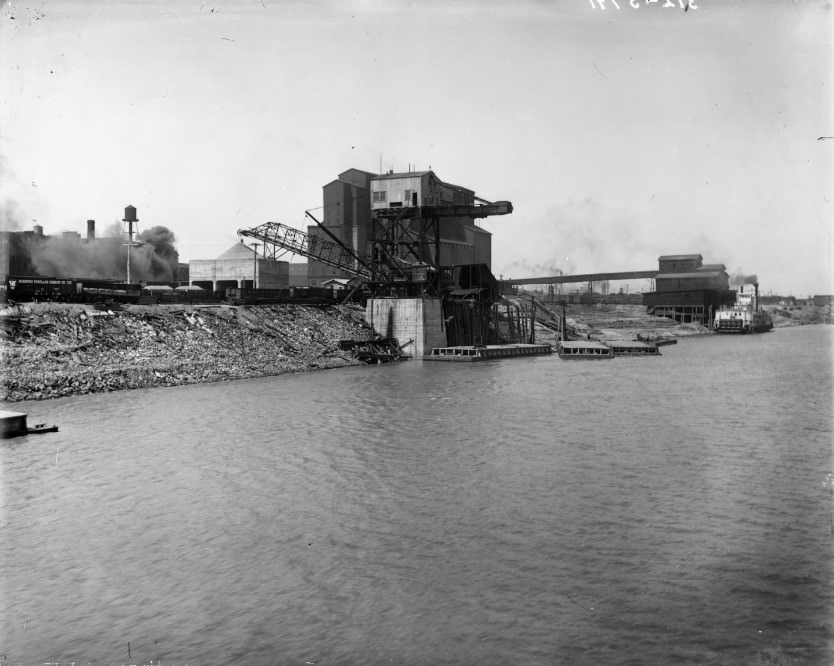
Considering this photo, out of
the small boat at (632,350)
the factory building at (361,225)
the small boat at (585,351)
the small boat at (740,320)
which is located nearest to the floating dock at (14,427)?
the small boat at (585,351)

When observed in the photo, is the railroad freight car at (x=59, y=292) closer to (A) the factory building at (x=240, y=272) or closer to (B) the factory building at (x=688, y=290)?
(A) the factory building at (x=240, y=272)

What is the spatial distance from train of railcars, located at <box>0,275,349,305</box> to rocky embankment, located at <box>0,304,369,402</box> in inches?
86.3

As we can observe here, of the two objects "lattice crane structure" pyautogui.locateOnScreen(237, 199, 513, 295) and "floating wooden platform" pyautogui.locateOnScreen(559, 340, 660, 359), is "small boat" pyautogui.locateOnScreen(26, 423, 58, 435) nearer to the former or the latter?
"lattice crane structure" pyautogui.locateOnScreen(237, 199, 513, 295)

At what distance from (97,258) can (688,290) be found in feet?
321

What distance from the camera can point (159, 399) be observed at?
37.1 m

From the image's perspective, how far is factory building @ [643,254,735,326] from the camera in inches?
5128

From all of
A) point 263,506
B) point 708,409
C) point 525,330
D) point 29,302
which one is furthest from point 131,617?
point 525,330

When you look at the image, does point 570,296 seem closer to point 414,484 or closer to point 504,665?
point 414,484

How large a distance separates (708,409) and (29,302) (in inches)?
1625

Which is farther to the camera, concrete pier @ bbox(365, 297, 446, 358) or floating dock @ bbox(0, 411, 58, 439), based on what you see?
concrete pier @ bbox(365, 297, 446, 358)

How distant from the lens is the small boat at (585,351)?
71.1 metres

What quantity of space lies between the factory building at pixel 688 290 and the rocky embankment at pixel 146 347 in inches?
3467

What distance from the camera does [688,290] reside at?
131500mm

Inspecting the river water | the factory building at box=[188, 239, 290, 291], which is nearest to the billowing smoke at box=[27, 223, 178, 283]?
the factory building at box=[188, 239, 290, 291]
